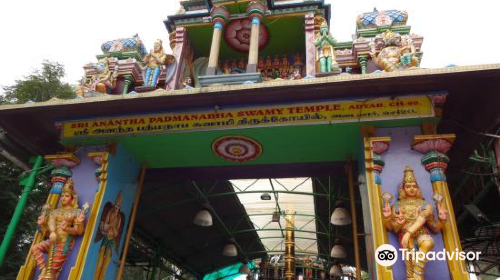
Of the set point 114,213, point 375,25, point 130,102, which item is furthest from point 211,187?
point 375,25

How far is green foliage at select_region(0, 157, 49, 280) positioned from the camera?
39.8 ft

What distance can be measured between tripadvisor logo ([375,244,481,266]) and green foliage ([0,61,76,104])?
1501 centimetres

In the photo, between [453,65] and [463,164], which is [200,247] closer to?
[463,164]

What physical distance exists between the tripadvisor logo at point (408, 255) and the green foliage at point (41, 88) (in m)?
15.0

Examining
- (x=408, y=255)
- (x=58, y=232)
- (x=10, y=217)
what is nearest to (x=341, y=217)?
(x=408, y=255)

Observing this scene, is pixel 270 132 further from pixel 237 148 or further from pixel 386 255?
pixel 386 255

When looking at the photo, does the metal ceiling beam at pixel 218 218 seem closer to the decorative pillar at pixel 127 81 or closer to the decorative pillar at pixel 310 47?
the decorative pillar at pixel 127 81

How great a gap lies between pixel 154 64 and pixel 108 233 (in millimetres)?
3753

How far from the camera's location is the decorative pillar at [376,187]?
5230 millimetres

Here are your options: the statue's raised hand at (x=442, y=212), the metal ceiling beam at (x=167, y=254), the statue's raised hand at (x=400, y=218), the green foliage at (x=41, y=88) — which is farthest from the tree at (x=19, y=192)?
the statue's raised hand at (x=442, y=212)

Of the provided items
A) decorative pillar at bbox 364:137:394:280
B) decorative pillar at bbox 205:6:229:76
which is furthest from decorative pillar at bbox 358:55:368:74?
decorative pillar at bbox 205:6:229:76

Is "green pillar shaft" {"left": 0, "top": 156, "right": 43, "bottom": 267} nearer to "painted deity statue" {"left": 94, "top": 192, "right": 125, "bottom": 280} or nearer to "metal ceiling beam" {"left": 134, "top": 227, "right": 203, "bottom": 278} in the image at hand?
"painted deity statue" {"left": 94, "top": 192, "right": 125, "bottom": 280}

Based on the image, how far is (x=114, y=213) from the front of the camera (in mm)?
7195

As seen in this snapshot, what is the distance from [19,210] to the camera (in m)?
6.88
